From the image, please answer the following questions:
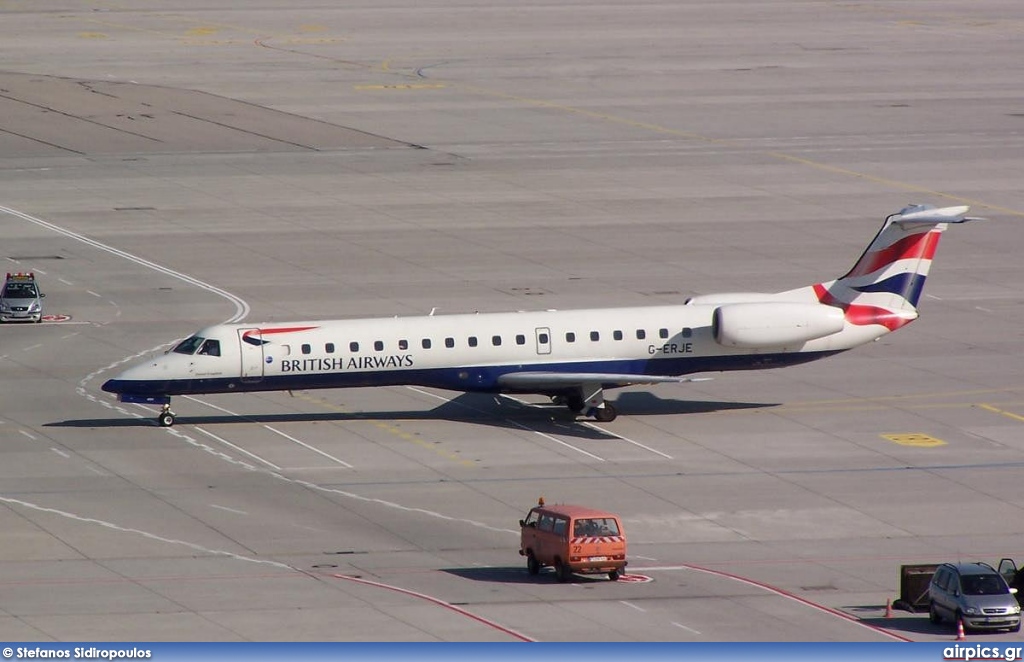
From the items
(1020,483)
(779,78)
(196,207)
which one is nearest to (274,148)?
(196,207)

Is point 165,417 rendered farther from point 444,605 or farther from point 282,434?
point 444,605

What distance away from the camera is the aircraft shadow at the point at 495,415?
169 feet

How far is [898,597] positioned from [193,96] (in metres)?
80.1

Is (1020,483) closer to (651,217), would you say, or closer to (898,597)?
(898,597)

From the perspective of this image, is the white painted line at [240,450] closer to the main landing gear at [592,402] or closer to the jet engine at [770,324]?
the main landing gear at [592,402]

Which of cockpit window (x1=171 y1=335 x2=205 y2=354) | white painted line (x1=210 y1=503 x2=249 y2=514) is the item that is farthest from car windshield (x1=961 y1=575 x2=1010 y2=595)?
cockpit window (x1=171 y1=335 x2=205 y2=354)

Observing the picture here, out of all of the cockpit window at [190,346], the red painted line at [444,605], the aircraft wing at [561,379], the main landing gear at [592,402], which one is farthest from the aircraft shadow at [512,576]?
the cockpit window at [190,346]

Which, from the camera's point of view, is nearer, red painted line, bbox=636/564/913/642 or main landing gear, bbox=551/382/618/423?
red painted line, bbox=636/564/913/642

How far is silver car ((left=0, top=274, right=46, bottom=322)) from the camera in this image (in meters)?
63.4

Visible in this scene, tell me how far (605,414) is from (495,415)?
3456 mm

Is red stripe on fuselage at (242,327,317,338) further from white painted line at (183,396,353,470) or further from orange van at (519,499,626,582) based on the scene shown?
orange van at (519,499,626,582)

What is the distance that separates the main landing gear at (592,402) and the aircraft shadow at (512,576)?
13.6 metres

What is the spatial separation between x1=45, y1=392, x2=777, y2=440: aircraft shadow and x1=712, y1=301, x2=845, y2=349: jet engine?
2761 millimetres

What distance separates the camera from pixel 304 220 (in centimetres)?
7975
